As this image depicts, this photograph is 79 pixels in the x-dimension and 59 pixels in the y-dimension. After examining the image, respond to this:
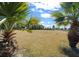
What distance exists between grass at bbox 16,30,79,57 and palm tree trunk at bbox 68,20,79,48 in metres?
0.04

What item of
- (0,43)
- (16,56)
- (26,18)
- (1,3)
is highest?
(1,3)

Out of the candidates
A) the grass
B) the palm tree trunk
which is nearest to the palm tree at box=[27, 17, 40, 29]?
the grass

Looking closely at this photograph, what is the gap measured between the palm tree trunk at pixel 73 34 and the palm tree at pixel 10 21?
42 cm

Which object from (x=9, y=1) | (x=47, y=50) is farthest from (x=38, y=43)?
(x=9, y=1)

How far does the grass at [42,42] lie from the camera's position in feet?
5.88

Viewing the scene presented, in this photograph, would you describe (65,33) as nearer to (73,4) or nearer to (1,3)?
(73,4)

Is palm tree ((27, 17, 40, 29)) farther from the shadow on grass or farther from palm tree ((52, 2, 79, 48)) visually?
the shadow on grass

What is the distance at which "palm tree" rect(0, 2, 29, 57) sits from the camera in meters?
1.79

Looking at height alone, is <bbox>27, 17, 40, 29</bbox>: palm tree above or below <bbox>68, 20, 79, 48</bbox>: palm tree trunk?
above

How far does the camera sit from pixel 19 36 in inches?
70.8

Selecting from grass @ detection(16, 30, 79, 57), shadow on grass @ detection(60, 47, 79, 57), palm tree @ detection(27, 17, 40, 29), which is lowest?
shadow on grass @ detection(60, 47, 79, 57)

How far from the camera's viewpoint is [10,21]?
5.90ft

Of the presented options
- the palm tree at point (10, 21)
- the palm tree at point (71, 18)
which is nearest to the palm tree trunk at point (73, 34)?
the palm tree at point (71, 18)

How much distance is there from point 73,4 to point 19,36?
0.54m
